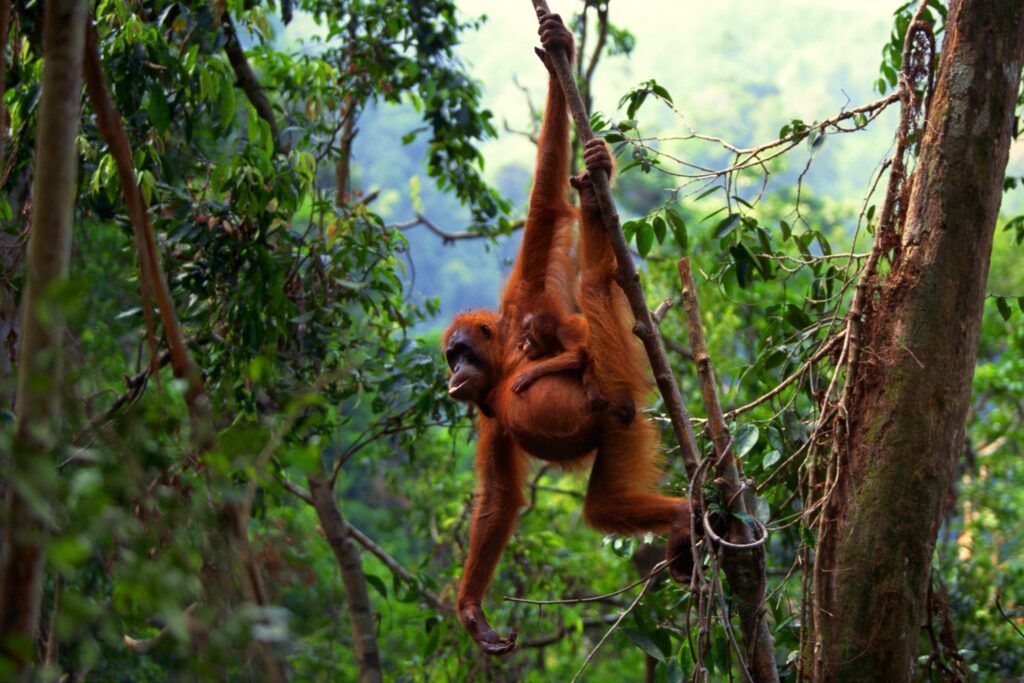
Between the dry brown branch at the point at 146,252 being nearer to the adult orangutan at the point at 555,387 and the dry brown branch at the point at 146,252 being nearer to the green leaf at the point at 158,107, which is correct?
the adult orangutan at the point at 555,387

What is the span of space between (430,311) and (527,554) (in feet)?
6.78

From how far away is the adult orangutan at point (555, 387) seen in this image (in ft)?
12.4

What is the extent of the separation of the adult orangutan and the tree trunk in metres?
1.98

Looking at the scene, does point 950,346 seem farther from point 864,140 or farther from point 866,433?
Answer: point 864,140

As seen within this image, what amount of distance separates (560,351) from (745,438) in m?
1.10

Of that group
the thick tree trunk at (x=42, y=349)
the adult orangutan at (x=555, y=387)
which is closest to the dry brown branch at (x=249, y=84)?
the adult orangutan at (x=555, y=387)

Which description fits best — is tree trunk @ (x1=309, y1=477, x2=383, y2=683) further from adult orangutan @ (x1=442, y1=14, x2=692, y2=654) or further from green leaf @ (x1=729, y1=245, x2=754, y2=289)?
green leaf @ (x1=729, y1=245, x2=754, y2=289)

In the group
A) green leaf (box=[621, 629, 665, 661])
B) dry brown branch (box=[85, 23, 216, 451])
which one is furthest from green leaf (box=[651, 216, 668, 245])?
dry brown branch (box=[85, 23, 216, 451])

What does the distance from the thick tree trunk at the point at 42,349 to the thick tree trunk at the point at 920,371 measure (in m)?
2.28

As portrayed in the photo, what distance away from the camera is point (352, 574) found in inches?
248

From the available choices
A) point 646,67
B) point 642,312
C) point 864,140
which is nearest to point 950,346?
point 642,312

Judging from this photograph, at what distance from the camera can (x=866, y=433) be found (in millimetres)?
2984

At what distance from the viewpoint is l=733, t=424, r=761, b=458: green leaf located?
3338 millimetres

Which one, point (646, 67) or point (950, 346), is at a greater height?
point (646, 67)
